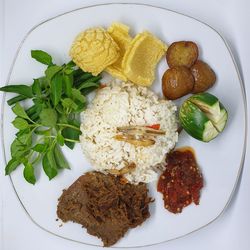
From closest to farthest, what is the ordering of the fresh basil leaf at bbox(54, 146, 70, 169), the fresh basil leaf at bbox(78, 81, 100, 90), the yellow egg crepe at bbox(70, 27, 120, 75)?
1. the yellow egg crepe at bbox(70, 27, 120, 75)
2. the fresh basil leaf at bbox(78, 81, 100, 90)
3. the fresh basil leaf at bbox(54, 146, 70, 169)

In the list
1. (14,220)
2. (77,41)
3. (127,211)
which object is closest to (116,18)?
(77,41)

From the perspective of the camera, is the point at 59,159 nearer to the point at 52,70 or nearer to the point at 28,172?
the point at 28,172

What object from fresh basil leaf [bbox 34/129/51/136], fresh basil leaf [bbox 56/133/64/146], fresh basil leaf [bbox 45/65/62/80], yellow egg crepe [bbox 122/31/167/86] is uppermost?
yellow egg crepe [bbox 122/31/167/86]

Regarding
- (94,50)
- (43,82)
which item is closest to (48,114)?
(43,82)

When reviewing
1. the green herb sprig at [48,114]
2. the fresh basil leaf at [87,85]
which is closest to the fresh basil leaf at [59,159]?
the green herb sprig at [48,114]

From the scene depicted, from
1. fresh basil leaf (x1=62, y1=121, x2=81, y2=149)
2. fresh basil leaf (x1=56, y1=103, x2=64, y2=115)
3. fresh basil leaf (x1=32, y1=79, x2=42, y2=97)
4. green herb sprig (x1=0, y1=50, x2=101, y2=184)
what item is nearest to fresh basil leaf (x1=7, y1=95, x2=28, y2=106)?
green herb sprig (x1=0, y1=50, x2=101, y2=184)

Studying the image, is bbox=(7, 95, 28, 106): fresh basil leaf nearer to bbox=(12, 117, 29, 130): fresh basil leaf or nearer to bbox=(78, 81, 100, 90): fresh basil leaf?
bbox=(12, 117, 29, 130): fresh basil leaf
